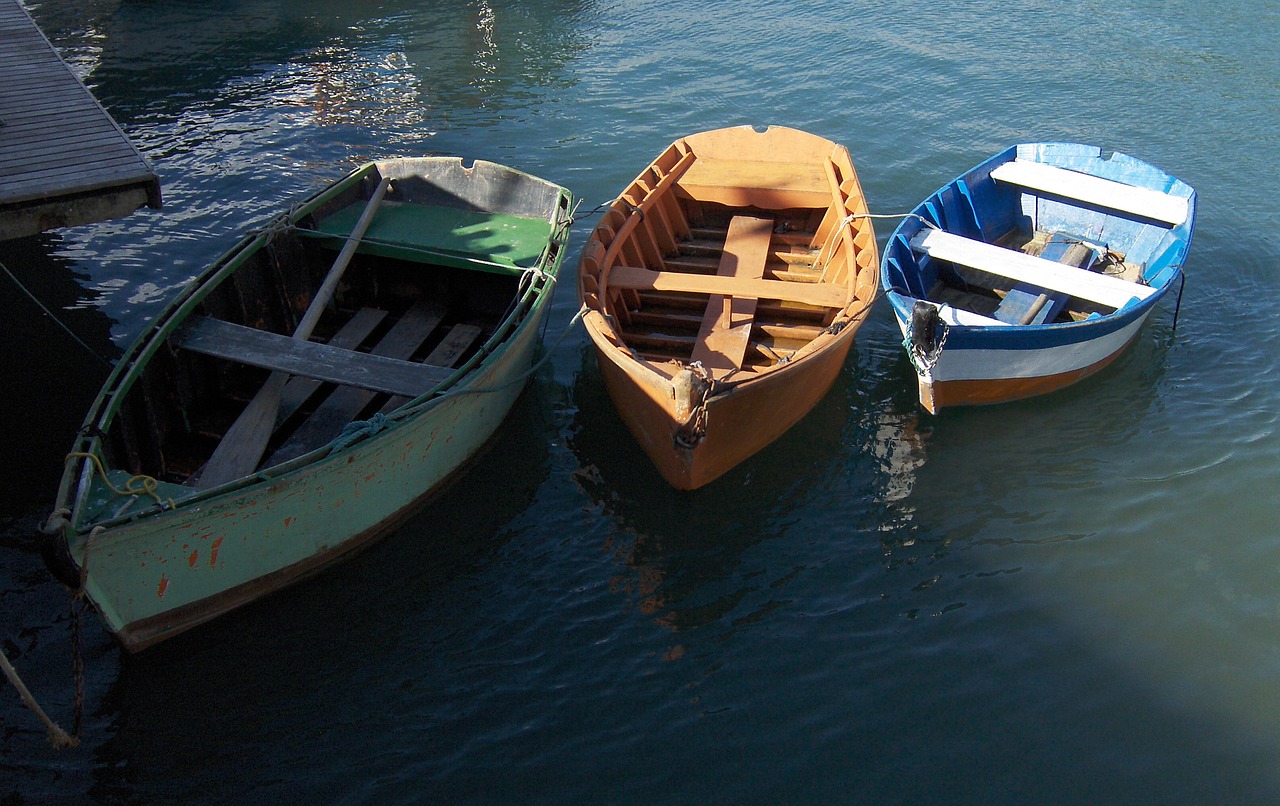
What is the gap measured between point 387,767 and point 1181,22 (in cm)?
2157

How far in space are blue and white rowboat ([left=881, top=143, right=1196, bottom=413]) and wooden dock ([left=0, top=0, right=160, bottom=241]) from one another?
7.49 metres

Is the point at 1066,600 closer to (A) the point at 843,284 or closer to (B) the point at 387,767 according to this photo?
(A) the point at 843,284

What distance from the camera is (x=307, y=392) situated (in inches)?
336

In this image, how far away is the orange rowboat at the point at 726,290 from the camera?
7777mm

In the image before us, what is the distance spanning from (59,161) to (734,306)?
6.73 meters

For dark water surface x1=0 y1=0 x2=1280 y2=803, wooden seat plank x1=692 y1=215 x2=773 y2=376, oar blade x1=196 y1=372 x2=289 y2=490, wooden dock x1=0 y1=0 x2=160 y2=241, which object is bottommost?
dark water surface x1=0 y1=0 x2=1280 y2=803

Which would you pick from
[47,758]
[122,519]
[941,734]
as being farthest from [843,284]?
[47,758]

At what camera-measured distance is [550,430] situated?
953 centimetres

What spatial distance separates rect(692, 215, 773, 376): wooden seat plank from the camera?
888 cm

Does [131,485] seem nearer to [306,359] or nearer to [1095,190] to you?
[306,359]

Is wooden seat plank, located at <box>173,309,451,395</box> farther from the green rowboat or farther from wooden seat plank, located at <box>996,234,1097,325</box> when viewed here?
wooden seat plank, located at <box>996,234,1097,325</box>

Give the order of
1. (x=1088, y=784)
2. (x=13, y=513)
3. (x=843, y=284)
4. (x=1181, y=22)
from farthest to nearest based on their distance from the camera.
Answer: (x=1181, y=22)
(x=843, y=284)
(x=13, y=513)
(x=1088, y=784)

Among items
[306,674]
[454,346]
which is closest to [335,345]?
[454,346]

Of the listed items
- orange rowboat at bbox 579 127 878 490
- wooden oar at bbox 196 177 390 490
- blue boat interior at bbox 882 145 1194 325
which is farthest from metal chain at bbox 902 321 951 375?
wooden oar at bbox 196 177 390 490
